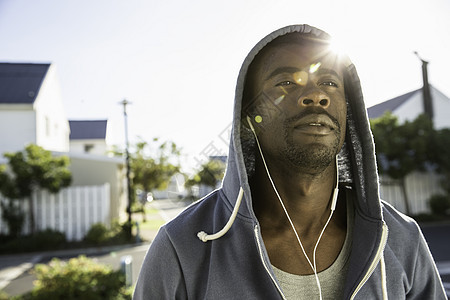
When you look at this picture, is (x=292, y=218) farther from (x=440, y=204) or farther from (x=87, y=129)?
(x=87, y=129)

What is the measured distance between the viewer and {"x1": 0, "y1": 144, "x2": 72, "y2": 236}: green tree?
11.8m

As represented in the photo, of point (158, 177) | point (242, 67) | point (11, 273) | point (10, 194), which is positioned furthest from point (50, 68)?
point (242, 67)

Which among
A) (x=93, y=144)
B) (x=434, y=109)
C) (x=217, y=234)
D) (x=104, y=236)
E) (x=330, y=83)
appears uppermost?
(x=93, y=144)

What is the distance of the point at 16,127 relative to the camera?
16.5 metres

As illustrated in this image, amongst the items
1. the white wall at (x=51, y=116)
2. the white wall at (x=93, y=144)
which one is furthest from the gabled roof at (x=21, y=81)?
the white wall at (x=93, y=144)

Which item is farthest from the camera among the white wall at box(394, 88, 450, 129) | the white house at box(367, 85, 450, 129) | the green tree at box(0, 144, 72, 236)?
the white wall at box(394, 88, 450, 129)

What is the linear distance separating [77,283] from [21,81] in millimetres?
17247

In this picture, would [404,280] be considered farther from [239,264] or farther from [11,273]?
[11,273]

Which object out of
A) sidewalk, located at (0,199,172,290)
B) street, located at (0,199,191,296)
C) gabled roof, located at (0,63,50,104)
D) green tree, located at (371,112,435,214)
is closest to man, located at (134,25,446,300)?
street, located at (0,199,191,296)

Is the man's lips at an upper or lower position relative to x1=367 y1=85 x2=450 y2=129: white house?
lower

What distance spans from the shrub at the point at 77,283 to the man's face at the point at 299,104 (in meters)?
3.79

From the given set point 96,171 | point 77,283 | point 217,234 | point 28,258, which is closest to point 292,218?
point 217,234

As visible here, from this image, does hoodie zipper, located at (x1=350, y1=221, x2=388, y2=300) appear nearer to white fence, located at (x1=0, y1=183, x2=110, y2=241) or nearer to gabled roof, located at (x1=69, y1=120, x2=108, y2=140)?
white fence, located at (x1=0, y1=183, x2=110, y2=241)

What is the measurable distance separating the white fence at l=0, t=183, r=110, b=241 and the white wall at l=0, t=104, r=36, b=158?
5.13 m
